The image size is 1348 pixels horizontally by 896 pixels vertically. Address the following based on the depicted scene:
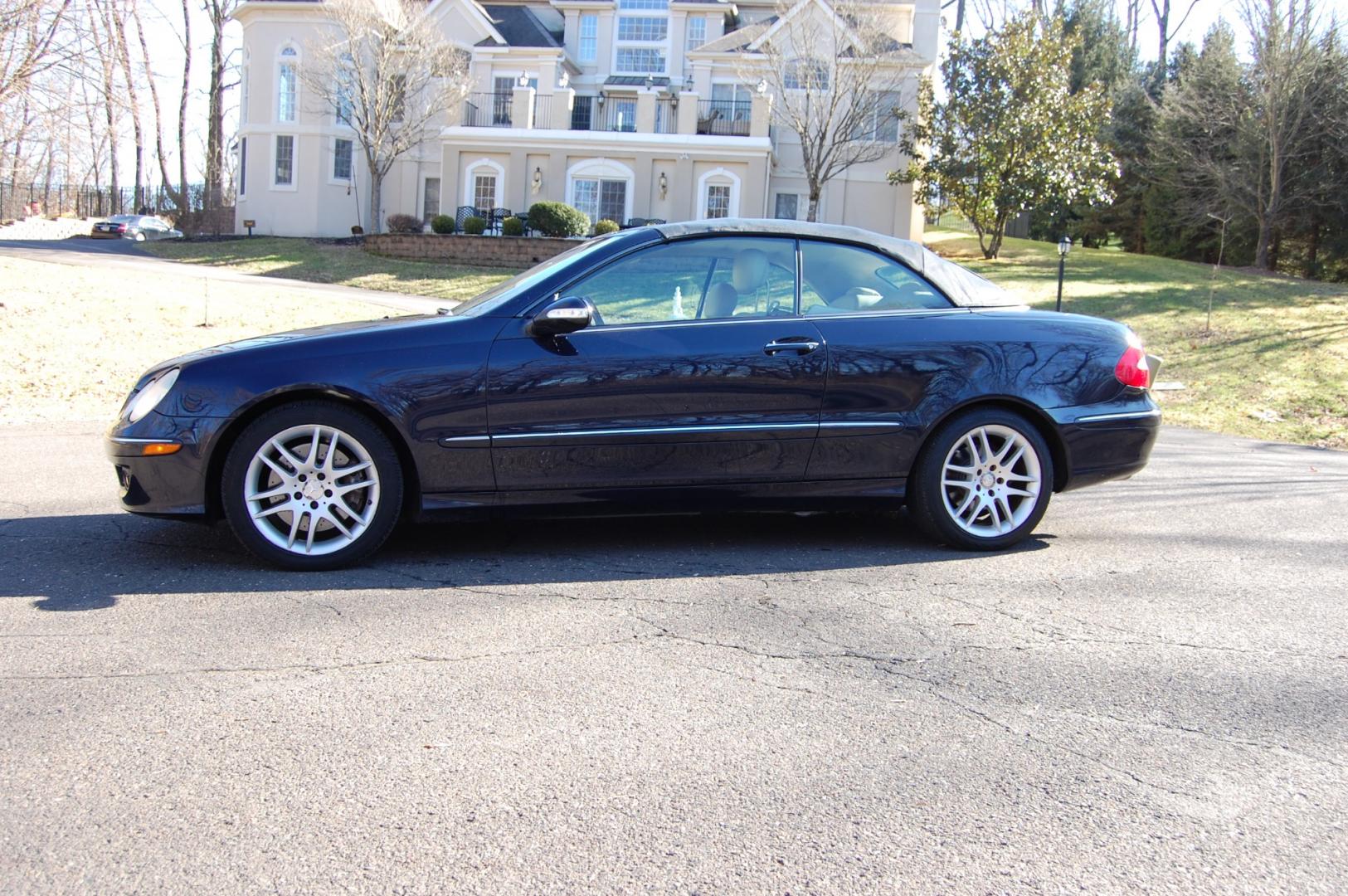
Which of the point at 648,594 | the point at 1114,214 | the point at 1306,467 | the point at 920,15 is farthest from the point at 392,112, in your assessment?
the point at 648,594

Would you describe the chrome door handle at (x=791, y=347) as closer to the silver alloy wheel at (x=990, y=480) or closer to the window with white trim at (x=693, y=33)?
the silver alloy wheel at (x=990, y=480)

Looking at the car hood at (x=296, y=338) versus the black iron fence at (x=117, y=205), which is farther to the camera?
the black iron fence at (x=117, y=205)

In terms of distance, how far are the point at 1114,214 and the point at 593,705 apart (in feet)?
137

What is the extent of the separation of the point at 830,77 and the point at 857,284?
88.3 ft

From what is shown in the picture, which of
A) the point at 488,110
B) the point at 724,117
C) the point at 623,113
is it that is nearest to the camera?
the point at 724,117

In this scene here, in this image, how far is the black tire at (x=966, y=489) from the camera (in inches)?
212

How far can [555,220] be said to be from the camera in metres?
28.7

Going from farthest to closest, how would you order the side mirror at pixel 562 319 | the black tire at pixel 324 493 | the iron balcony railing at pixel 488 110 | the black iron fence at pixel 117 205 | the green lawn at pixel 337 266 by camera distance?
the black iron fence at pixel 117 205
the iron balcony railing at pixel 488 110
the green lawn at pixel 337 266
the side mirror at pixel 562 319
the black tire at pixel 324 493

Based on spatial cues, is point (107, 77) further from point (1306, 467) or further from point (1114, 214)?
point (1114, 214)

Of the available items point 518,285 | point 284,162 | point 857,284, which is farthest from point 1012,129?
point 518,285

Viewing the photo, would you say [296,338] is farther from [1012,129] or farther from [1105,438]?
[1012,129]

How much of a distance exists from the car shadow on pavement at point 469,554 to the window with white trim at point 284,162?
3478 cm

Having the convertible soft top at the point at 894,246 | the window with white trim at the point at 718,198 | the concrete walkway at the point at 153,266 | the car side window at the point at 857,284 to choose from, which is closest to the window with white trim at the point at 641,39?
the window with white trim at the point at 718,198

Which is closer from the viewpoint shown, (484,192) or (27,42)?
(27,42)
